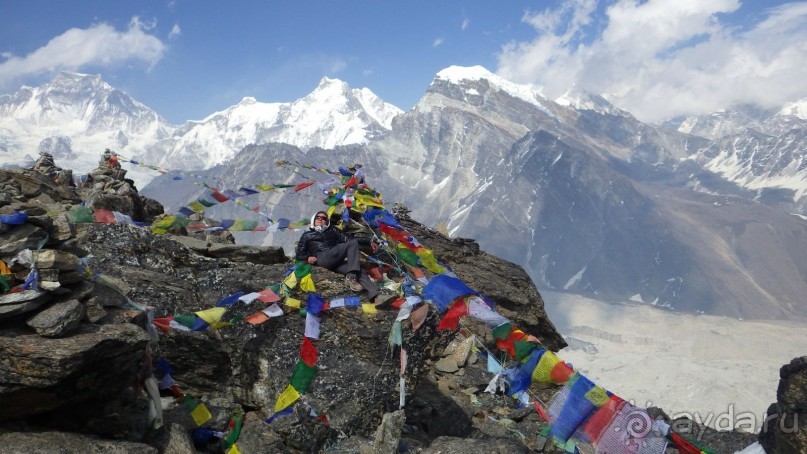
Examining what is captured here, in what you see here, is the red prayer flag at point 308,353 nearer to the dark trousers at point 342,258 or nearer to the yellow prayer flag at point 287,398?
the yellow prayer flag at point 287,398

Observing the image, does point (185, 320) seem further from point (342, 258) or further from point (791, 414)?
point (791, 414)

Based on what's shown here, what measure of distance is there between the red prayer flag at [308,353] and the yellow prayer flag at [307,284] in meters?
1.39

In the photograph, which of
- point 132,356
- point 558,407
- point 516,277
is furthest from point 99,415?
point 516,277

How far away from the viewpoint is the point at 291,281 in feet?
39.0

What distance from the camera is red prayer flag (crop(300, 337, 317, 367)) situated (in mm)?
10398

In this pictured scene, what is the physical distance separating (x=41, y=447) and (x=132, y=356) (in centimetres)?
160

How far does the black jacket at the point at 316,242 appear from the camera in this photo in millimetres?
13562

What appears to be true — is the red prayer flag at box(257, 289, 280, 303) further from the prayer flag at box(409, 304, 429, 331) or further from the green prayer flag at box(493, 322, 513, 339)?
the green prayer flag at box(493, 322, 513, 339)

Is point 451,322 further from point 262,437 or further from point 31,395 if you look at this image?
point 31,395

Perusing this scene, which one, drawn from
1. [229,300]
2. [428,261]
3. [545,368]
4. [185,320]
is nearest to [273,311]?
[229,300]

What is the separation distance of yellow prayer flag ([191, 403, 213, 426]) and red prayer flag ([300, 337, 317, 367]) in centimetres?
200

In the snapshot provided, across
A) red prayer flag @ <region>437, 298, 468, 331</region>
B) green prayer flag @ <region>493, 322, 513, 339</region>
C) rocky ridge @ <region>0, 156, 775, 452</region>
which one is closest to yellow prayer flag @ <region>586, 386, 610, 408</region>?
rocky ridge @ <region>0, 156, 775, 452</region>

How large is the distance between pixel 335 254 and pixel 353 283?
3.89 ft

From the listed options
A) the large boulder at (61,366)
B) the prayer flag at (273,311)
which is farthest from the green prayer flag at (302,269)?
the large boulder at (61,366)
